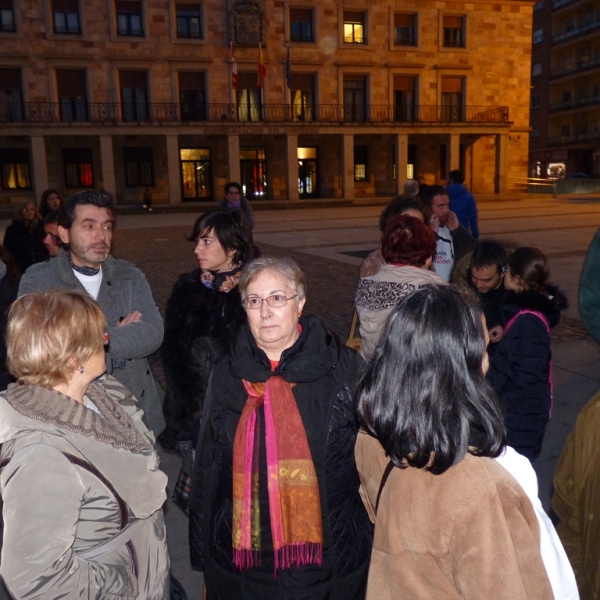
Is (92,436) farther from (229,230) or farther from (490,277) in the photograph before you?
(490,277)

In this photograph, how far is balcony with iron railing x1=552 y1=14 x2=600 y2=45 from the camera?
51.6 metres

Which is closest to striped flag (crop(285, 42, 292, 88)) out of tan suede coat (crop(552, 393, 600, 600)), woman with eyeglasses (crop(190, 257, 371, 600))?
woman with eyeglasses (crop(190, 257, 371, 600))

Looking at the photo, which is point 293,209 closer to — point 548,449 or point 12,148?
point 12,148

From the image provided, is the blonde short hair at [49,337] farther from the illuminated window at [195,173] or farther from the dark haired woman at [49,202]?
the illuminated window at [195,173]

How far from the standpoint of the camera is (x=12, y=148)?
3297cm

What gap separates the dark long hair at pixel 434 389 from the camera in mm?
1568

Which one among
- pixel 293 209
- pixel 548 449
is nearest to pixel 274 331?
pixel 548 449

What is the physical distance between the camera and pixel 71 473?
1.65 meters

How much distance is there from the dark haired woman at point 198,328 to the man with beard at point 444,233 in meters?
3.21

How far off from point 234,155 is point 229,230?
31.5m

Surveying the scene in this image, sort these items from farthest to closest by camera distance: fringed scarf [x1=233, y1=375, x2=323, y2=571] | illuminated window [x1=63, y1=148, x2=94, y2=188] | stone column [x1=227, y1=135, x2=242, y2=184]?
1. illuminated window [x1=63, y1=148, x2=94, y2=188]
2. stone column [x1=227, y1=135, x2=242, y2=184]
3. fringed scarf [x1=233, y1=375, x2=323, y2=571]

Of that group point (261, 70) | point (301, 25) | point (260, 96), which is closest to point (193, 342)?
point (261, 70)

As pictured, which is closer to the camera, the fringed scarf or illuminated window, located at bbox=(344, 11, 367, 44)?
the fringed scarf

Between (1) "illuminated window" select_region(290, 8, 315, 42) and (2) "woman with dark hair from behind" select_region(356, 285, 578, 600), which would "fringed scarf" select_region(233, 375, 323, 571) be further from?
(1) "illuminated window" select_region(290, 8, 315, 42)
